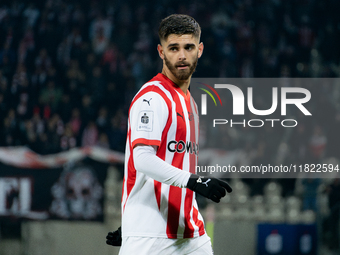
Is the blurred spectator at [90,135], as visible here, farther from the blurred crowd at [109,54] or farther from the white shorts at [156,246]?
the white shorts at [156,246]

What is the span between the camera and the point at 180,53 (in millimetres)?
1780

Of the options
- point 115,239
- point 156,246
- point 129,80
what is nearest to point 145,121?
point 156,246

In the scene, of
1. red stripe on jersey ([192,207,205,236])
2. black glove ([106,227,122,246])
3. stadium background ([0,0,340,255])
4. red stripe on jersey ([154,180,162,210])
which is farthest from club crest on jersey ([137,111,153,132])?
stadium background ([0,0,340,255])

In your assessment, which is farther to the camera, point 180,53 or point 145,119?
point 180,53

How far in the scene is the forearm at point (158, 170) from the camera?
5.15ft

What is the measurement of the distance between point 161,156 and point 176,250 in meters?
0.40

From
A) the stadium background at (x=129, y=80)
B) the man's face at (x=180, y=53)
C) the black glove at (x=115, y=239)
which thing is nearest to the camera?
the man's face at (x=180, y=53)

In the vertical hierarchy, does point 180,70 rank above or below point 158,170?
above

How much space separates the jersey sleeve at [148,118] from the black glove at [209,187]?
0.66 ft

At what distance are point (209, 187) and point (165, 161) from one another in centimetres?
24

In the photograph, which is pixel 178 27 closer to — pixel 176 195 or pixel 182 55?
pixel 182 55

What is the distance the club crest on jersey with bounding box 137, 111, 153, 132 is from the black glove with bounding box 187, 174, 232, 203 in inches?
9.8

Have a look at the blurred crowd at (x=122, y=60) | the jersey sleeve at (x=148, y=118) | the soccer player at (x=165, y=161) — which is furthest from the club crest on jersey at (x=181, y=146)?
the blurred crowd at (x=122, y=60)

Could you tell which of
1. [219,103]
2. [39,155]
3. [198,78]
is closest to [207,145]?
[219,103]
